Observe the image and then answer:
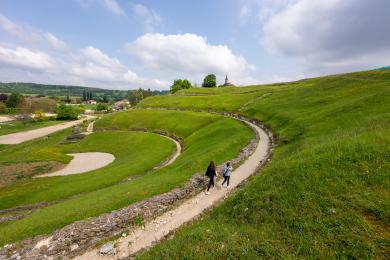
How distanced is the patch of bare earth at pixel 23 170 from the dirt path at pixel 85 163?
5.05 ft

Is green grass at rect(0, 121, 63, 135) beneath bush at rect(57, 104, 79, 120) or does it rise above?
beneath

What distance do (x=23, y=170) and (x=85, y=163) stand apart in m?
11.0

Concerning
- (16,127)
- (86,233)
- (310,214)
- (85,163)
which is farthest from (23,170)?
(16,127)

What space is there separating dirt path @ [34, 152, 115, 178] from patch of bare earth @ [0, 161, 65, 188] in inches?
60.6

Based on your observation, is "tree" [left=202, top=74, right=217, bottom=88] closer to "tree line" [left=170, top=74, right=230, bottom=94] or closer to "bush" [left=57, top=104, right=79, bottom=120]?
"tree line" [left=170, top=74, right=230, bottom=94]

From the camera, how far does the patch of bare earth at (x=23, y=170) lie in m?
41.5

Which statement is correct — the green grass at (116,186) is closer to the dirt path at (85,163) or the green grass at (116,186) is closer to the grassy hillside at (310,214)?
the dirt path at (85,163)

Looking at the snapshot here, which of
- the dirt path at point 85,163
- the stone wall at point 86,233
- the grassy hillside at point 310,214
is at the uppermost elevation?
the grassy hillside at point 310,214

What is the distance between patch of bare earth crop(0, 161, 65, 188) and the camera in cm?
4154

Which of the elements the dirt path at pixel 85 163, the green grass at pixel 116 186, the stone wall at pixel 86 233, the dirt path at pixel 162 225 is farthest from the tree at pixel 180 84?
the stone wall at pixel 86 233

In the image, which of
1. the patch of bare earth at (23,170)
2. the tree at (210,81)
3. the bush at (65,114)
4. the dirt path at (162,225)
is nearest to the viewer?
the dirt path at (162,225)

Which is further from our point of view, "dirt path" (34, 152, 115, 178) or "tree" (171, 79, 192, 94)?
"tree" (171, 79, 192, 94)

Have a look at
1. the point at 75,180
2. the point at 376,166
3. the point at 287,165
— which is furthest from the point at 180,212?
the point at 75,180

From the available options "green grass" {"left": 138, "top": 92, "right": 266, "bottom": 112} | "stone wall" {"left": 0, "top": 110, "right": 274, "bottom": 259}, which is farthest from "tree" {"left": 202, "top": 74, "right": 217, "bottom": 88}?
"stone wall" {"left": 0, "top": 110, "right": 274, "bottom": 259}
